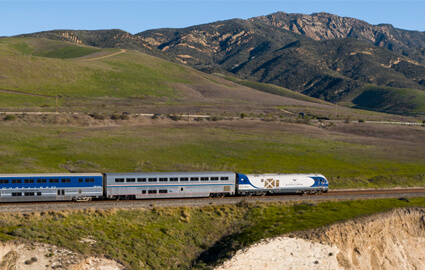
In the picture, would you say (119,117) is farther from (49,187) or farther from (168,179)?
(49,187)

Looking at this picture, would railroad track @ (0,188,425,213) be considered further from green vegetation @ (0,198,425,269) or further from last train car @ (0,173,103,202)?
green vegetation @ (0,198,425,269)

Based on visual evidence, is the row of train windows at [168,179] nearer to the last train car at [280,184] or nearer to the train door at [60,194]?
the last train car at [280,184]

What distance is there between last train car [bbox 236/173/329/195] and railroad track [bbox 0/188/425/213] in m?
1.09

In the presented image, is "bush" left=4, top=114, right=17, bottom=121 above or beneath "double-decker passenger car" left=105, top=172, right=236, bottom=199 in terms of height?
above

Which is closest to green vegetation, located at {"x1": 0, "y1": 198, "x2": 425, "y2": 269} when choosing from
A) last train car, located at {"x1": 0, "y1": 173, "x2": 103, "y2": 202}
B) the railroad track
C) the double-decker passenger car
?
the railroad track

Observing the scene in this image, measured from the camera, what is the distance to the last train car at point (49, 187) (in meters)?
44.4

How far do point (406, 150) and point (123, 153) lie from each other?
66.6m

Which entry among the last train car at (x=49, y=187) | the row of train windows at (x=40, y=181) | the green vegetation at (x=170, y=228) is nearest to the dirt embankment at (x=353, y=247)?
the green vegetation at (x=170, y=228)

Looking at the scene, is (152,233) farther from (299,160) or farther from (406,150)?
(406,150)

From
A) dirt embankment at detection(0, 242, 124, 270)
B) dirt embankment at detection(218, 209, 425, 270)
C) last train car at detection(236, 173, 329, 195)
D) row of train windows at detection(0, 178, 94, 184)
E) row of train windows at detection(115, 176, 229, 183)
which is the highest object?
row of train windows at detection(0, 178, 94, 184)

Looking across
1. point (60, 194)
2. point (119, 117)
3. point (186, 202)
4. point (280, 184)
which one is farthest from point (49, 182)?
point (119, 117)

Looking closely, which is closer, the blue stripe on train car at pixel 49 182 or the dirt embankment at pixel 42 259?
the dirt embankment at pixel 42 259

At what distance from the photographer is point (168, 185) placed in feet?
163

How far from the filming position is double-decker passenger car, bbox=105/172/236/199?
4791 cm
